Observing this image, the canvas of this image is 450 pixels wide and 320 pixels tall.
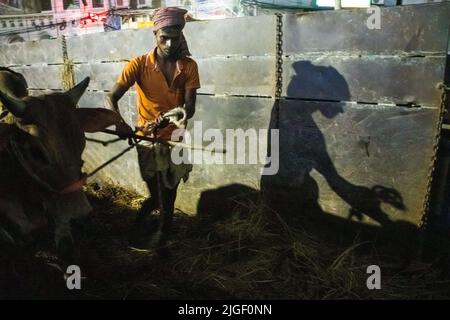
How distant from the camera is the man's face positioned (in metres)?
3.79

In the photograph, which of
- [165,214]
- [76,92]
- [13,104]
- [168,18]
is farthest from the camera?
[165,214]

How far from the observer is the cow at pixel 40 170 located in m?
2.84

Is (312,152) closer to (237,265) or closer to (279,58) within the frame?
(279,58)

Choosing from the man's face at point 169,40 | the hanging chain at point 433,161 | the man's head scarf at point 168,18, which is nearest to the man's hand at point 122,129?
the man's face at point 169,40

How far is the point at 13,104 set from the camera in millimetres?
2736

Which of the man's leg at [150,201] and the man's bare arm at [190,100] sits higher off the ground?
the man's bare arm at [190,100]

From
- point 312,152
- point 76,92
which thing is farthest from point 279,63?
point 76,92

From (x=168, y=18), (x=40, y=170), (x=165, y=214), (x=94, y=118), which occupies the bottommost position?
(x=165, y=214)

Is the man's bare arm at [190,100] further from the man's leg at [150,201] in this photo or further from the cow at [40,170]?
the cow at [40,170]

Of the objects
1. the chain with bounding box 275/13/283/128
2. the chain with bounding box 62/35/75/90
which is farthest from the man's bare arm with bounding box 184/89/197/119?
the chain with bounding box 62/35/75/90

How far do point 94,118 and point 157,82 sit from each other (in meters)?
0.84

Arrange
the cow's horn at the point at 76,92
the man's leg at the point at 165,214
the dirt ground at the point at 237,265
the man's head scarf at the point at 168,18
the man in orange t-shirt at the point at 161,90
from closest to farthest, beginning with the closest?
the cow's horn at the point at 76,92
the dirt ground at the point at 237,265
the man's head scarf at the point at 168,18
the man in orange t-shirt at the point at 161,90
the man's leg at the point at 165,214

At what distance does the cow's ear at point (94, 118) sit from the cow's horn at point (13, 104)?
691 mm

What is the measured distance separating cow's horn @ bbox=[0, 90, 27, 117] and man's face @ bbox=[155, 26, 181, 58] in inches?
62.4
